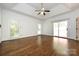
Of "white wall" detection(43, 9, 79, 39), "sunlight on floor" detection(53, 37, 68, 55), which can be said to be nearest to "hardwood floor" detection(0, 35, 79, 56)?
"sunlight on floor" detection(53, 37, 68, 55)

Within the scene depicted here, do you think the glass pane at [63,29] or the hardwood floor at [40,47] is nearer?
the hardwood floor at [40,47]

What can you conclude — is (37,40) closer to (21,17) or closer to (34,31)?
(34,31)

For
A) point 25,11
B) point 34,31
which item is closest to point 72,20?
point 34,31

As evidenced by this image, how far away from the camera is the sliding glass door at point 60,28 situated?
2203mm

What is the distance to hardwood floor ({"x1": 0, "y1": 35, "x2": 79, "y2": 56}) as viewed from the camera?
6.86ft

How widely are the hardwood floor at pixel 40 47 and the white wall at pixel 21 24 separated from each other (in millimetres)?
95

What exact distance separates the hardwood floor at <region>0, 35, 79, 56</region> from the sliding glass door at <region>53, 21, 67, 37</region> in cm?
9

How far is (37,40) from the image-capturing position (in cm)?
221

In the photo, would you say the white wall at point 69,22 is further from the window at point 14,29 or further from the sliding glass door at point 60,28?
the window at point 14,29

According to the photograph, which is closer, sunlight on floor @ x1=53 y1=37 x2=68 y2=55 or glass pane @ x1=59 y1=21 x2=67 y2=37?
sunlight on floor @ x1=53 y1=37 x2=68 y2=55

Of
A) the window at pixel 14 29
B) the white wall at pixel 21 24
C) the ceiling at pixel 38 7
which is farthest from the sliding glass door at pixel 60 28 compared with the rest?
the window at pixel 14 29

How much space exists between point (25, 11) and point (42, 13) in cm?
29

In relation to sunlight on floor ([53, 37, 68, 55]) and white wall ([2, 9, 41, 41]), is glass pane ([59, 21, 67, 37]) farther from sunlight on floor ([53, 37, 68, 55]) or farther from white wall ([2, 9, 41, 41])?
white wall ([2, 9, 41, 41])

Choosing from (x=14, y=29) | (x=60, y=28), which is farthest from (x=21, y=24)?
(x=60, y=28)
